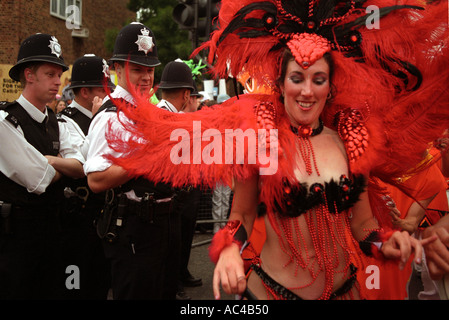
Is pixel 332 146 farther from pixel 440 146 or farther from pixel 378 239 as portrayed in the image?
pixel 440 146

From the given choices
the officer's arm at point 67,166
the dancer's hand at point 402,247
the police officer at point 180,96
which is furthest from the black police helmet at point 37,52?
the dancer's hand at point 402,247

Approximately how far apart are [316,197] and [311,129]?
14.6 inches

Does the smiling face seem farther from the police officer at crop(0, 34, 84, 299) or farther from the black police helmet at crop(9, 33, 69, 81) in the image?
the black police helmet at crop(9, 33, 69, 81)

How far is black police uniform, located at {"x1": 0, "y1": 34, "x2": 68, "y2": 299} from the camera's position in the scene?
10.3ft

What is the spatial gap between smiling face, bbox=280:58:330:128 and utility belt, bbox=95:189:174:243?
4.28 feet

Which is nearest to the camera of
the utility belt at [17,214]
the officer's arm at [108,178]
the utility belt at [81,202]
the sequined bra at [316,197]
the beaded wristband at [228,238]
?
the beaded wristband at [228,238]

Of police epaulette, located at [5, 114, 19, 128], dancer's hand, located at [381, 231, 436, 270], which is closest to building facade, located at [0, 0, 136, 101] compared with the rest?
police epaulette, located at [5, 114, 19, 128]

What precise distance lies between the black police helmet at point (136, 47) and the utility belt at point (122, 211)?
98 cm

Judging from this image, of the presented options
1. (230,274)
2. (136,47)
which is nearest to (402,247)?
(230,274)

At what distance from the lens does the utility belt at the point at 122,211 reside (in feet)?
9.92

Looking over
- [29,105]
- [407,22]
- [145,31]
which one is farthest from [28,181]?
[407,22]

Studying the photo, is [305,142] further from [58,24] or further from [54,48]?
[58,24]

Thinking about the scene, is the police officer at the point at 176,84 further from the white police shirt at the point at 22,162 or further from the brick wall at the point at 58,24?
the brick wall at the point at 58,24

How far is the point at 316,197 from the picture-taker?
2160 millimetres
